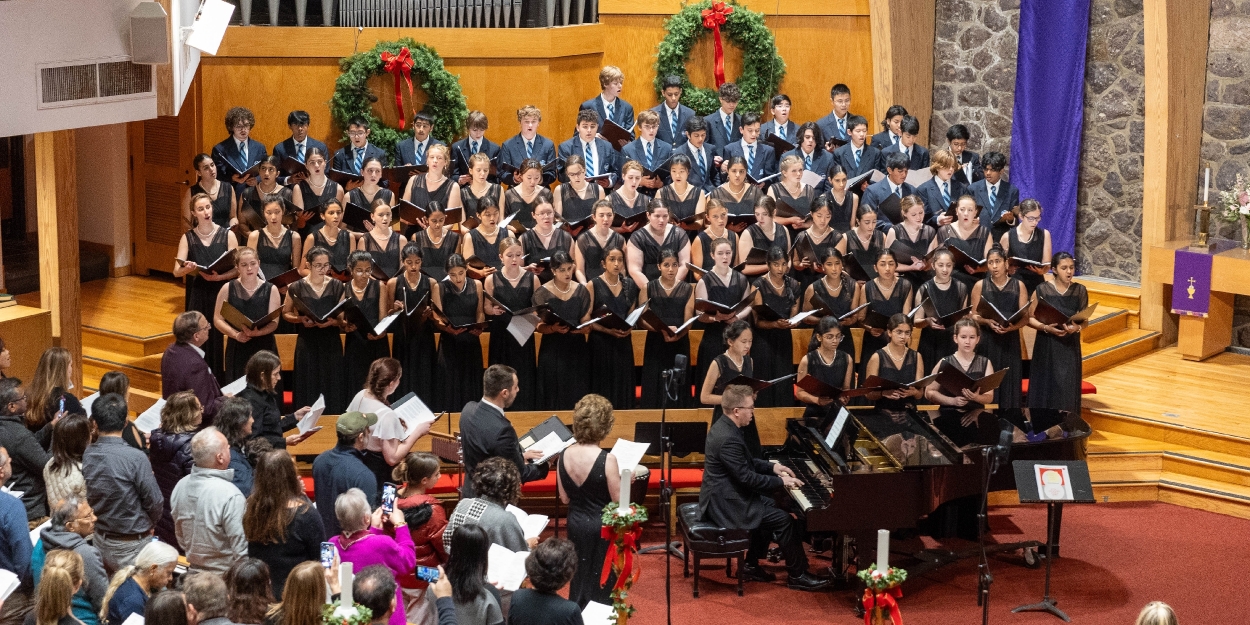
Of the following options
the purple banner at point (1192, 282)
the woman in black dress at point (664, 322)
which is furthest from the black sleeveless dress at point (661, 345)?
the purple banner at point (1192, 282)

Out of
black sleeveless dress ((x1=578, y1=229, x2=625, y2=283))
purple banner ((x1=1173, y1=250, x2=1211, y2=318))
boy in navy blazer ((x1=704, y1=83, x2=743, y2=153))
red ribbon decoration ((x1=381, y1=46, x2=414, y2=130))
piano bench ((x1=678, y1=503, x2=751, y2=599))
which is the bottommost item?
piano bench ((x1=678, y1=503, x2=751, y2=599))

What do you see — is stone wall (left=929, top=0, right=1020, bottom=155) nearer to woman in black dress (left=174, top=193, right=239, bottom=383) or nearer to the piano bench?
the piano bench

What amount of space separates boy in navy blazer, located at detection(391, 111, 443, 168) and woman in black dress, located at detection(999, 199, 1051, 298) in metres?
4.13

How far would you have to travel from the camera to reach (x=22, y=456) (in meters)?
5.67

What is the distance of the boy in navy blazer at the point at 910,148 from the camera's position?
1021cm

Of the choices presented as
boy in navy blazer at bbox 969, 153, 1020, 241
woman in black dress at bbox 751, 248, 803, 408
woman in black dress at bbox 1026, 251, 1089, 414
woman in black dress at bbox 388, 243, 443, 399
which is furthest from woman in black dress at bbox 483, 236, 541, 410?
boy in navy blazer at bbox 969, 153, 1020, 241

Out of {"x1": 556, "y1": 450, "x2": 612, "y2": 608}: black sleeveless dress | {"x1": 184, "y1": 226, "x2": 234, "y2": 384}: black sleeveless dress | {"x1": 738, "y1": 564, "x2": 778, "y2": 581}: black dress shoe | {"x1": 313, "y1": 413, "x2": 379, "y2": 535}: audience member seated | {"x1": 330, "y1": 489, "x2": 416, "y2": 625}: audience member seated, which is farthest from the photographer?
{"x1": 184, "y1": 226, "x2": 234, "y2": 384}: black sleeveless dress

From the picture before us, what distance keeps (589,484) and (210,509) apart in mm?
1620

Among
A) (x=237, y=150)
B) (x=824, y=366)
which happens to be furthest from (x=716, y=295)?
(x=237, y=150)

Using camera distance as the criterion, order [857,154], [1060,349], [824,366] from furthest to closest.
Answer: [857,154]
[1060,349]
[824,366]

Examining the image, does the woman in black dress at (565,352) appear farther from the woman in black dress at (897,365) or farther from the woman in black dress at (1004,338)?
the woman in black dress at (1004,338)

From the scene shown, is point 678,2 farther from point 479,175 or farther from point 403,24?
point 479,175

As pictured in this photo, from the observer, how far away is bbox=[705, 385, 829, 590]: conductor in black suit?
683 centimetres

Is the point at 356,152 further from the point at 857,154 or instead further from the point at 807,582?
the point at 807,582
